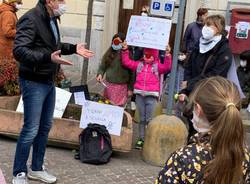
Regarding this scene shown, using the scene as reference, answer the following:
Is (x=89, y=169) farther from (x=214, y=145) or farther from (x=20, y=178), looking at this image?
(x=214, y=145)

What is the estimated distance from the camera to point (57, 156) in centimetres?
551

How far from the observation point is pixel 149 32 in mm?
5938

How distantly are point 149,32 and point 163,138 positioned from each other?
1267 millimetres

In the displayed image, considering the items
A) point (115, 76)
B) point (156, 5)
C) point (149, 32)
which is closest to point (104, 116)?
point (115, 76)

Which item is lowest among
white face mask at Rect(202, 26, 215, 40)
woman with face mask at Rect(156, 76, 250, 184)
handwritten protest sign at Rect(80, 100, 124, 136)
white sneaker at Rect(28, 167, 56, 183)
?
white sneaker at Rect(28, 167, 56, 183)

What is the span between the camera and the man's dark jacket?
405 cm

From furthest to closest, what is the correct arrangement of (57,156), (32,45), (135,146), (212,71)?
(135,146) < (57,156) < (212,71) < (32,45)

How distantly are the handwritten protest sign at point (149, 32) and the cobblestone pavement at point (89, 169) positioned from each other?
1269 mm

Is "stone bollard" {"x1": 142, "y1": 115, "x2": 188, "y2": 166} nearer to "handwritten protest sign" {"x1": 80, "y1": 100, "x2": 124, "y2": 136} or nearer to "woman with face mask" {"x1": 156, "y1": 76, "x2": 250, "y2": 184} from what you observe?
"handwritten protest sign" {"x1": 80, "y1": 100, "x2": 124, "y2": 136}

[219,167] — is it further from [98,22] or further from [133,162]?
[98,22]

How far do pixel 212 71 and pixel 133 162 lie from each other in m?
1.31

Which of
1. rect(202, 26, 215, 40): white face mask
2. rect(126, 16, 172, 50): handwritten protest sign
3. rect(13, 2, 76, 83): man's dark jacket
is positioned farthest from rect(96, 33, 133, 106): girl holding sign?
rect(13, 2, 76, 83): man's dark jacket

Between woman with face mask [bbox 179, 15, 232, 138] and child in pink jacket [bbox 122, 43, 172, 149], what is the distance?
64 cm

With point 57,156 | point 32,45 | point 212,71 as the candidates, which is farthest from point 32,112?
point 212,71
